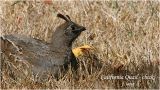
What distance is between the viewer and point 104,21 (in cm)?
884

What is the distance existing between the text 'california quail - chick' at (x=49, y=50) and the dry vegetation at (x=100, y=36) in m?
0.12

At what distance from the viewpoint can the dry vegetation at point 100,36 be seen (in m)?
6.72

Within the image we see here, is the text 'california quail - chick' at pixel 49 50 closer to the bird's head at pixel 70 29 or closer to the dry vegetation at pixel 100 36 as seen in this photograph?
the bird's head at pixel 70 29

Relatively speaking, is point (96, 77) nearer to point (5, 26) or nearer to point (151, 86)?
point (151, 86)

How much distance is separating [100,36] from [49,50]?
1.46 meters

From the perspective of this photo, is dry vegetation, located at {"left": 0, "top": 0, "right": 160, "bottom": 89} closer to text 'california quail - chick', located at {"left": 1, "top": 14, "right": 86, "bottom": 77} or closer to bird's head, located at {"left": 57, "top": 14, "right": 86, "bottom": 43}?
text 'california quail - chick', located at {"left": 1, "top": 14, "right": 86, "bottom": 77}

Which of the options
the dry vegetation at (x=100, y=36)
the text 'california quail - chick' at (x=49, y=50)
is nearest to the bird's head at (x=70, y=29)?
the text 'california quail - chick' at (x=49, y=50)

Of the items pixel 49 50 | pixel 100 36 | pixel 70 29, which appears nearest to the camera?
pixel 49 50

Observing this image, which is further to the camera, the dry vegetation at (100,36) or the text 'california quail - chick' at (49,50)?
the text 'california quail - chick' at (49,50)

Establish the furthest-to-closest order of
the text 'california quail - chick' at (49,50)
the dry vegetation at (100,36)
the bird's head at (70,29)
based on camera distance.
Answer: the bird's head at (70,29) < the text 'california quail - chick' at (49,50) < the dry vegetation at (100,36)

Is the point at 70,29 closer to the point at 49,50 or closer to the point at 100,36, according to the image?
the point at 49,50

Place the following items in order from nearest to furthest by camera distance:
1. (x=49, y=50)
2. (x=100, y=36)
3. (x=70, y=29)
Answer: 1. (x=49, y=50)
2. (x=70, y=29)
3. (x=100, y=36)

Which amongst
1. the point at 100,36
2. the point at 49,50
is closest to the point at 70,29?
the point at 49,50

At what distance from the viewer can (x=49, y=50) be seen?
→ 7.04 m
